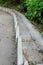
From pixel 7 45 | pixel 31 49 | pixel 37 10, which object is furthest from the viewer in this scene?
pixel 37 10

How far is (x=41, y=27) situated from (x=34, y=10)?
2.03 metres

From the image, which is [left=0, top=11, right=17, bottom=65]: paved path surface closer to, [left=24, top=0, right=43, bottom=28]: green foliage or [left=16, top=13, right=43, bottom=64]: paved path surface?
[left=16, top=13, right=43, bottom=64]: paved path surface

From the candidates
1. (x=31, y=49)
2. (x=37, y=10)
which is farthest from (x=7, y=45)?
(x=37, y=10)

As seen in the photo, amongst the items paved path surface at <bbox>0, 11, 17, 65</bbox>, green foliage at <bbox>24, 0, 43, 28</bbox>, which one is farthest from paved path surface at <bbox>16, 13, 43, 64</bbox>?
green foliage at <bbox>24, 0, 43, 28</bbox>

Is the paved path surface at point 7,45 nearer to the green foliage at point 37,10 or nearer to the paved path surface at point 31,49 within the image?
the paved path surface at point 31,49

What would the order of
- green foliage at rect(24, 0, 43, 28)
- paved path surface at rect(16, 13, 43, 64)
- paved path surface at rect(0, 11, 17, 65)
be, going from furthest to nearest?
green foliage at rect(24, 0, 43, 28), paved path surface at rect(0, 11, 17, 65), paved path surface at rect(16, 13, 43, 64)

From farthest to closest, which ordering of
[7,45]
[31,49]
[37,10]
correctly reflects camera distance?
[37,10]
[7,45]
[31,49]

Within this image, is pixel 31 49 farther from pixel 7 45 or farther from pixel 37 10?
pixel 37 10

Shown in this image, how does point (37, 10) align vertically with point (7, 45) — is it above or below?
above

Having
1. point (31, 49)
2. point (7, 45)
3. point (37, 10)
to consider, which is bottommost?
point (7, 45)

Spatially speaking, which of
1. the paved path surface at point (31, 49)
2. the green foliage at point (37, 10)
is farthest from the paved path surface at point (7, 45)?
the green foliage at point (37, 10)

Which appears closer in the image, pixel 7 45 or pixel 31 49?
pixel 31 49

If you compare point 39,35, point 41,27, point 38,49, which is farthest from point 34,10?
point 38,49

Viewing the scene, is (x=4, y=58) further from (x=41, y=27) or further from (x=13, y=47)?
(x=41, y=27)
